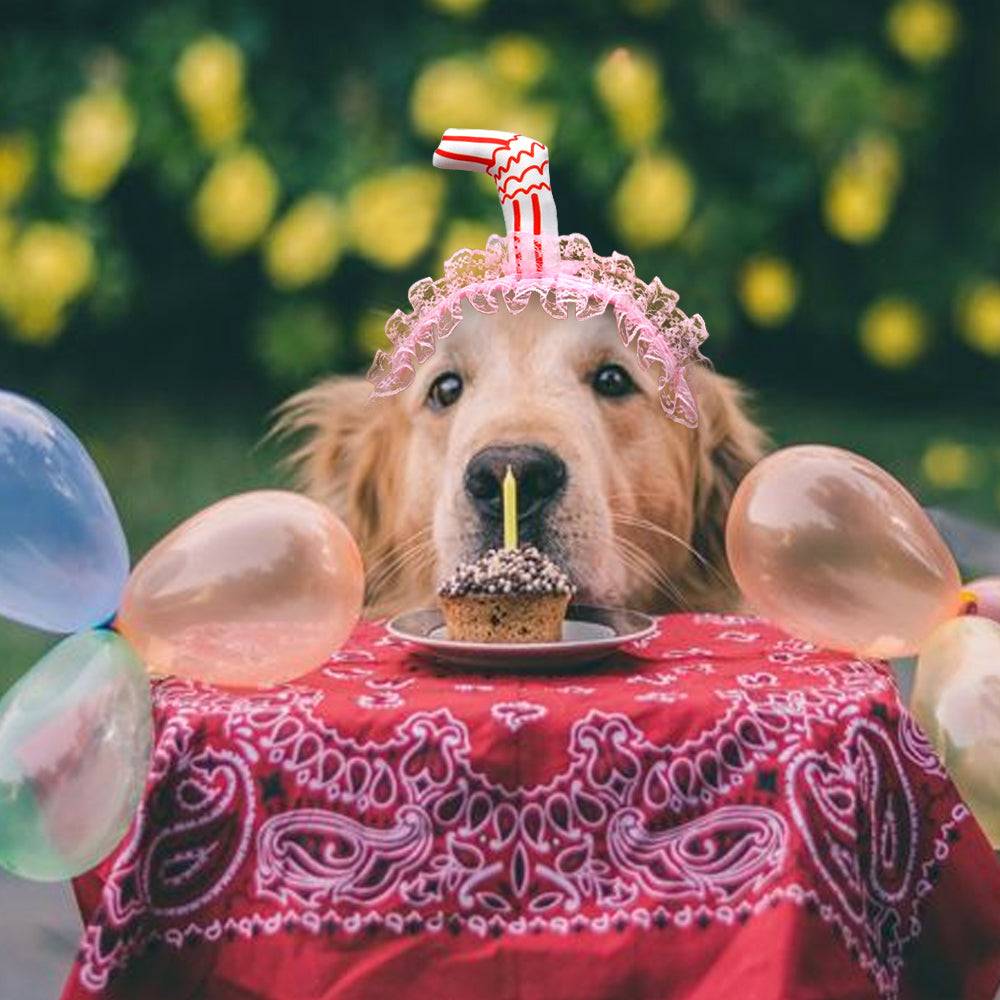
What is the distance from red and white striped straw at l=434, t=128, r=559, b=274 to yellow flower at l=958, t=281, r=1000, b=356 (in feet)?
12.5

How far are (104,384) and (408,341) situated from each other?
3.66m

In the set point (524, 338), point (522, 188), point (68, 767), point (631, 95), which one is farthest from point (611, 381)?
point (631, 95)

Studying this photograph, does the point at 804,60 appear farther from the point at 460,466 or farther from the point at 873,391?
the point at 460,466

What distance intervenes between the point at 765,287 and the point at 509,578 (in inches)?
142

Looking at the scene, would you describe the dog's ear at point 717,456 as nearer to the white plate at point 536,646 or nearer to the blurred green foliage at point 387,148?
the white plate at point 536,646

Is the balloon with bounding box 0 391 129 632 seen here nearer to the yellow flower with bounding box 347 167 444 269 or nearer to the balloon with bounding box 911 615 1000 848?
the balloon with bounding box 911 615 1000 848

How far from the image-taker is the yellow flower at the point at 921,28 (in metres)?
5.84

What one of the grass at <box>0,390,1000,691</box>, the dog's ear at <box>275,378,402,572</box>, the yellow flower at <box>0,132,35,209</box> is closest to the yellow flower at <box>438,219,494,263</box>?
the grass at <box>0,390,1000,691</box>

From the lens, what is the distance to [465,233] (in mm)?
5492

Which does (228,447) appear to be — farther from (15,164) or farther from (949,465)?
(949,465)

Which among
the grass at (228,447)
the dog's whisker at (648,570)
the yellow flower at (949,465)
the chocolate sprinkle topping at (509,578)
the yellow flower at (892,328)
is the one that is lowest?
the yellow flower at (949,465)

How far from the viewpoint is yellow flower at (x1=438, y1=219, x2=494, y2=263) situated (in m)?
5.49

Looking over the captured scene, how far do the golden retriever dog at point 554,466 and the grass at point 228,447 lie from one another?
2150 millimetres

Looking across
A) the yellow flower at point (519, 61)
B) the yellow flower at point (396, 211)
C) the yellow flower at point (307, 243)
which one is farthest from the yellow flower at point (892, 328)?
the yellow flower at point (307, 243)
